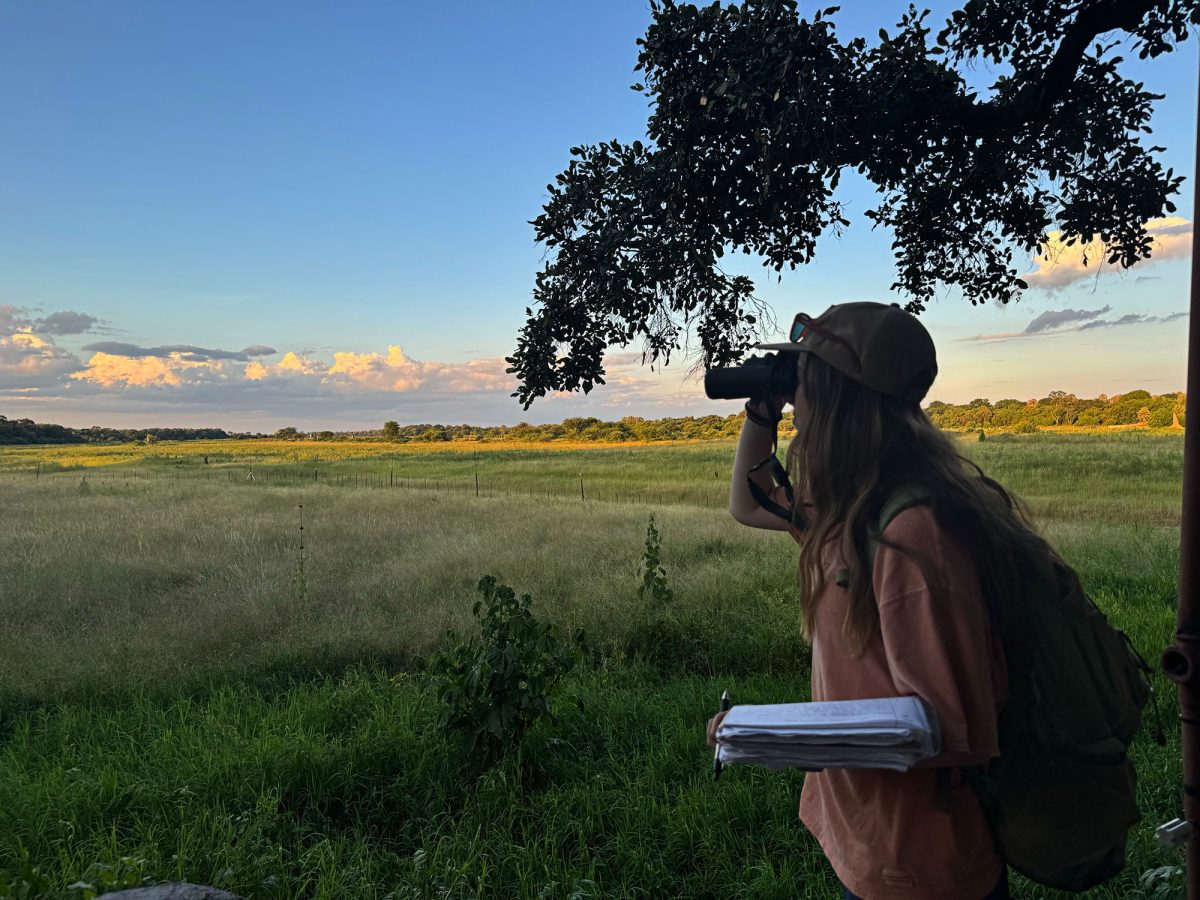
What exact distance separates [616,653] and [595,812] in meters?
2.51

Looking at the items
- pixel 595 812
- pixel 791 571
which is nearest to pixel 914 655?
pixel 595 812

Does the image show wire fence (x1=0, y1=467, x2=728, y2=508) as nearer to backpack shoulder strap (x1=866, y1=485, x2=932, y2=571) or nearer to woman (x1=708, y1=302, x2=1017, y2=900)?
woman (x1=708, y1=302, x2=1017, y2=900)

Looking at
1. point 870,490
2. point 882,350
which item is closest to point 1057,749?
point 870,490

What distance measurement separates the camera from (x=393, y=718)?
15.3 ft

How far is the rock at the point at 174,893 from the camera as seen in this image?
2.24m

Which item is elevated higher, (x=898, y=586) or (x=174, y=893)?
(x=898, y=586)

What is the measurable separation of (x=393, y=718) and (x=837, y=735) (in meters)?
3.96

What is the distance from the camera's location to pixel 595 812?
12.0 ft

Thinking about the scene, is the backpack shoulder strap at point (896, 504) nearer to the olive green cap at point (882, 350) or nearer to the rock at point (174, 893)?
the olive green cap at point (882, 350)

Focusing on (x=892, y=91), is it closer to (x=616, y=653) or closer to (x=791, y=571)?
(x=616, y=653)

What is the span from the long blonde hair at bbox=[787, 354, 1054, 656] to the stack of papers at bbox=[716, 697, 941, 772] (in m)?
0.18

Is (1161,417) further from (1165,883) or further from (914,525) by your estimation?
(914,525)

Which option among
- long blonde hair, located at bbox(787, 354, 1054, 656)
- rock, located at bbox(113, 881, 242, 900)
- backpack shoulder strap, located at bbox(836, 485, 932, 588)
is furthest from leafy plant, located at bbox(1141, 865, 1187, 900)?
rock, located at bbox(113, 881, 242, 900)

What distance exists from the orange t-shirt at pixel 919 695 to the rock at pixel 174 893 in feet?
6.37
